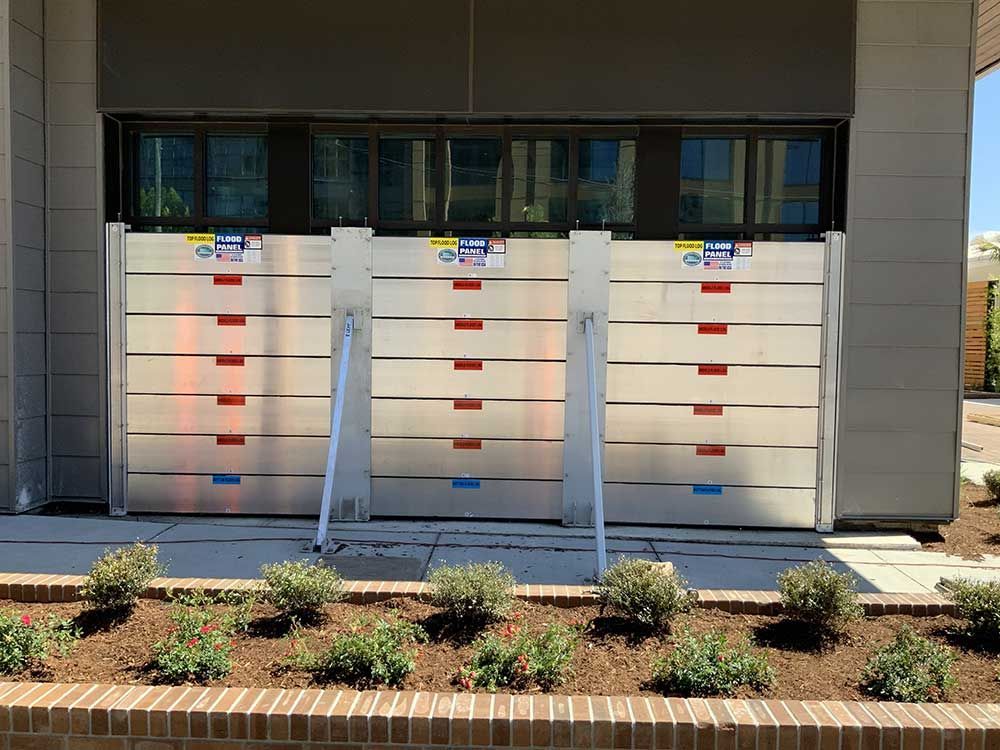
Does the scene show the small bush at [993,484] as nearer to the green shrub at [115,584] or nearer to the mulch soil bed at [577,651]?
the mulch soil bed at [577,651]

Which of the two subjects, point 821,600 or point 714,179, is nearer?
point 821,600

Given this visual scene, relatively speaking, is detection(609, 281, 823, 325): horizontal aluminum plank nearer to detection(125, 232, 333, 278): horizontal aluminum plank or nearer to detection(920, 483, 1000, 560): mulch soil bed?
detection(920, 483, 1000, 560): mulch soil bed

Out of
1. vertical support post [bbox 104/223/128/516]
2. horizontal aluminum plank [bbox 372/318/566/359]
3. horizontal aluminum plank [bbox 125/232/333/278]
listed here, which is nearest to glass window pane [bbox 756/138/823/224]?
horizontal aluminum plank [bbox 372/318/566/359]

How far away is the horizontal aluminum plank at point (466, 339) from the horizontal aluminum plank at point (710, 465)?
1207mm

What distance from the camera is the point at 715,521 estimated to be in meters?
7.85

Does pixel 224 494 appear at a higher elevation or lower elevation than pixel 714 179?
lower

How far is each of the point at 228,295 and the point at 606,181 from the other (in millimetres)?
3843

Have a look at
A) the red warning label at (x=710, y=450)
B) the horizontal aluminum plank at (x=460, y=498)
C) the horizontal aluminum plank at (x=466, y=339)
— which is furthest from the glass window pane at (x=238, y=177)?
the red warning label at (x=710, y=450)

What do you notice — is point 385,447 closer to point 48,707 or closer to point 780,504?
point 780,504

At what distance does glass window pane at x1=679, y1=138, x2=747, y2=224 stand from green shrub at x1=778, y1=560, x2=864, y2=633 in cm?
→ 440

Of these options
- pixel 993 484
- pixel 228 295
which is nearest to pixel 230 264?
pixel 228 295

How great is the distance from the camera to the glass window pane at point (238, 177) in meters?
8.02

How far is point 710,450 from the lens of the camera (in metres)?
7.82

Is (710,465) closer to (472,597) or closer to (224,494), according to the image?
(472,597)
